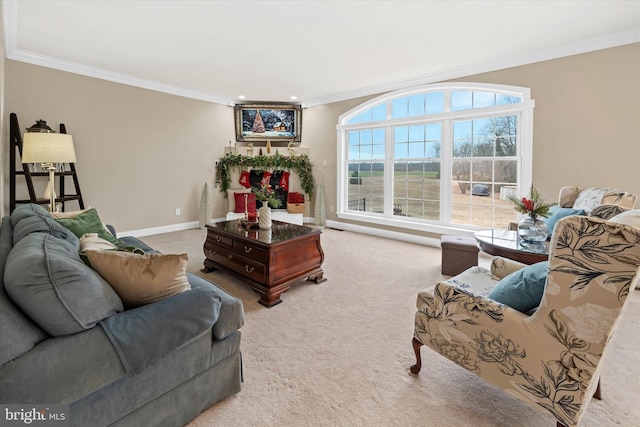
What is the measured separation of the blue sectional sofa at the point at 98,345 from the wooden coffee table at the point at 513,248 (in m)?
2.11

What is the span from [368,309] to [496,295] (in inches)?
51.1

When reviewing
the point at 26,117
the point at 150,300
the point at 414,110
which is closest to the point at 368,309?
the point at 150,300

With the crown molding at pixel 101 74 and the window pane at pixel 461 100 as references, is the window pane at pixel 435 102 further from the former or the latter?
the crown molding at pixel 101 74

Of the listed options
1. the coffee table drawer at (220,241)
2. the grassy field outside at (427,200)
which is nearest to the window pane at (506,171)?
the grassy field outside at (427,200)

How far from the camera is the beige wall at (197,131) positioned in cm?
334

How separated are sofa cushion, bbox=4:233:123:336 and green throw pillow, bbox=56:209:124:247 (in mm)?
1333

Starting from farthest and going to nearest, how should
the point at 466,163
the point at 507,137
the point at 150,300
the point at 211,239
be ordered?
1. the point at 466,163
2. the point at 507,137
3. the point at 211,239
4. the point at 150,300

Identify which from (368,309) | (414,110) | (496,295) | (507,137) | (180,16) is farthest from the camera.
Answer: (414,110)

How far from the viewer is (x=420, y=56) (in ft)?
12.7

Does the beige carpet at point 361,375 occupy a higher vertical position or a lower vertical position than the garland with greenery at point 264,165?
lower

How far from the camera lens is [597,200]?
115 inches

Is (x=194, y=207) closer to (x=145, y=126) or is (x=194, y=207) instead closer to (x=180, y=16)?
(x=145, y=126)

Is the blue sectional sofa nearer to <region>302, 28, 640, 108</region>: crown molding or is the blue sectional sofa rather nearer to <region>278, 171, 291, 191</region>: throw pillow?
<region>302, 28, 640, 108</region>: crown molding

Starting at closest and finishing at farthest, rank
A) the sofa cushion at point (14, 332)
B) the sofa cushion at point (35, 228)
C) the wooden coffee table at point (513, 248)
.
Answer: the sofa cushion at point (14, 332)
the sofa cushion at point (35, 228)
the wooden coffee table at point (513, 248)
